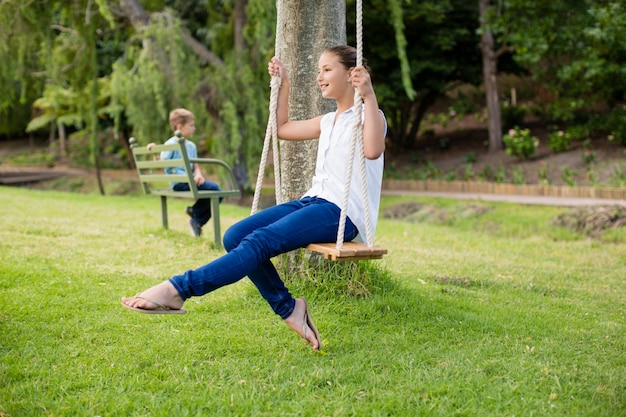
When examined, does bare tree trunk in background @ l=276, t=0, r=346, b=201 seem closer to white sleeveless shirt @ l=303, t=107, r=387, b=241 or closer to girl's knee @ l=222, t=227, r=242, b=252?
white sleeveless shirt @ l=303, t=107, r=387, b=241

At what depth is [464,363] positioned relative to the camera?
3.19 m

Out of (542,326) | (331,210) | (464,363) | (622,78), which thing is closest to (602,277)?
(542,326)

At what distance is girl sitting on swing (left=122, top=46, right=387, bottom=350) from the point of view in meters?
2.85

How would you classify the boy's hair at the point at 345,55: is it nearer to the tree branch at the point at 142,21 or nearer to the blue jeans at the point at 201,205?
the blue jeans at the point at 201,205

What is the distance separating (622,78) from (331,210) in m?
10.7

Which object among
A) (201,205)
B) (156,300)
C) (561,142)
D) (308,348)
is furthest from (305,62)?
(561,142)

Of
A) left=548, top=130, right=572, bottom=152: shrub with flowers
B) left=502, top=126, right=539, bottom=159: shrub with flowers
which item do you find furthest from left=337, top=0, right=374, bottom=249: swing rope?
left=548, top=130, right=572, bottom=152: shrub with flowers

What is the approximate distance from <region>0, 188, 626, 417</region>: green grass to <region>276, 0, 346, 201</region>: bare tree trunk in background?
2.28 ft

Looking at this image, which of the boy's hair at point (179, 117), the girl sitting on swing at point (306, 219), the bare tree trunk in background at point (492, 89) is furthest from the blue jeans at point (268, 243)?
the bare tree trunk in background at point (492, 89)

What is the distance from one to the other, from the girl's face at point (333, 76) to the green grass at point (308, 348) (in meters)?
1.24

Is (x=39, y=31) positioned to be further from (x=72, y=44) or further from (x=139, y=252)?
(x=139, y=252)

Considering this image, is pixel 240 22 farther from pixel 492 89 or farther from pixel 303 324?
pixel 303 324

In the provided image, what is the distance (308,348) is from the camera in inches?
132

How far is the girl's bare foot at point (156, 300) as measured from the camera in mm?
2805
